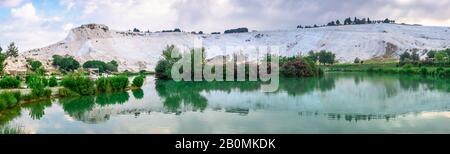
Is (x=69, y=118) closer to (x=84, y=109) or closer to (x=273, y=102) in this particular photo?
(x=84, y=109)

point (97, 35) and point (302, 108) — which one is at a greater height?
point (97, 35)

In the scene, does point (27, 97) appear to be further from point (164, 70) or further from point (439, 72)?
point (439, 72)

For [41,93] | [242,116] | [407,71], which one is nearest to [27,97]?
[41,93]

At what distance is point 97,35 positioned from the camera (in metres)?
124

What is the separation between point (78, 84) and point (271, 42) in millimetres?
112334

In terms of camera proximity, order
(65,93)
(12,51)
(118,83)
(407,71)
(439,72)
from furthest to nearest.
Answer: (12,51) → (407,71) → (439,72) → (118,83) → (65,93)

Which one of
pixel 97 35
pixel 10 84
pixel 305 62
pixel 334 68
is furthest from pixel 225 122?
pixel 97 35

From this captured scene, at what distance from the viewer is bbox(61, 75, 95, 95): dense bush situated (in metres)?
27.5

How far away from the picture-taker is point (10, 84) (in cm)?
2983

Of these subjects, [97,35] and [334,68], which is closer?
[334,68]

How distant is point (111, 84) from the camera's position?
3117 centimetres
